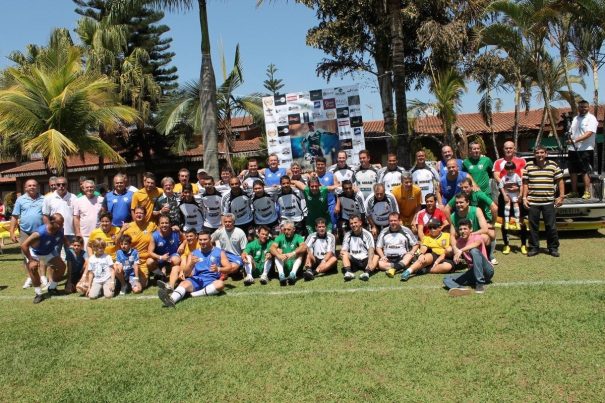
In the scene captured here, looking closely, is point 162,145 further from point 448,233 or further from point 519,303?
point 519,303

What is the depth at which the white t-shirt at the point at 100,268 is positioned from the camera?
809cm

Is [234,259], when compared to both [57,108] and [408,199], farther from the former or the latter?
[57,108]

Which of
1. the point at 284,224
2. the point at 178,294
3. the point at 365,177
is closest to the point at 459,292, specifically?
the point at 284,224

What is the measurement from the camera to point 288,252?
8.38m

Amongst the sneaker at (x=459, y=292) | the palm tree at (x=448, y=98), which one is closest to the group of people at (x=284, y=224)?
the sneaker at (x=459, y=292)

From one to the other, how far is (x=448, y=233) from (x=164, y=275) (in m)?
4.72

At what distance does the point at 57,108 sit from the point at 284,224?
27.3ft

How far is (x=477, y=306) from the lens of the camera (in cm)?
598

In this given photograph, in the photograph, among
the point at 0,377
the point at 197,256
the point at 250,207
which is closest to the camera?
the point at 0,377

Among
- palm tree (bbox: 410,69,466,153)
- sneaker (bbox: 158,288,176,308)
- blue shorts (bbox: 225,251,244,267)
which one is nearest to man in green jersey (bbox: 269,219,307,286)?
blue shorts (bbox: 225,251,244,267)

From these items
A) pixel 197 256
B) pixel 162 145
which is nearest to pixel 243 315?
pixel 197 256

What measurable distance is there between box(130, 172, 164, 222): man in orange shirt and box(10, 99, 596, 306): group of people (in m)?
0.02

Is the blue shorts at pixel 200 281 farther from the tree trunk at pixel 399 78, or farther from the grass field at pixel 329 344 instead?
the tree trunk at pixel 399 78

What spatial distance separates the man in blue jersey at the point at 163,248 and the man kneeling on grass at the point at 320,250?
212 centimetres
